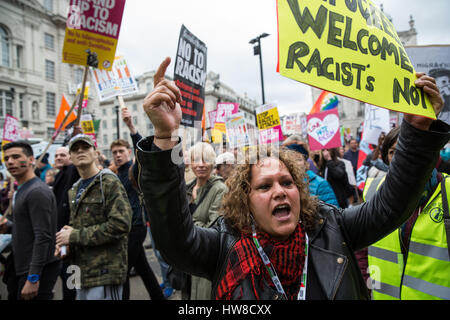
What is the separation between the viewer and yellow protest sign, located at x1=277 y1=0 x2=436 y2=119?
117 centimetres

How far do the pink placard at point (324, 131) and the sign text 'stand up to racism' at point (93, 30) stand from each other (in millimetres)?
4124

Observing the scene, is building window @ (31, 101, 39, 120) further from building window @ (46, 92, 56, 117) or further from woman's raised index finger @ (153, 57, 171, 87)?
woman's raised index finger @ (153, 57, 171, 87)

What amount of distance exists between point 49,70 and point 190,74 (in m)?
34.0

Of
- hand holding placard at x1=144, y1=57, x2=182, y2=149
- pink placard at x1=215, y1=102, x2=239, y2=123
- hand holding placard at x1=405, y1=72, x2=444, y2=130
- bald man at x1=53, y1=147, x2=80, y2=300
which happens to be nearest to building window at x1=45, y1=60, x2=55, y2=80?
pink placard at x1=215, y1=102, x2=239, y2=123

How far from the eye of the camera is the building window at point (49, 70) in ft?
99.0

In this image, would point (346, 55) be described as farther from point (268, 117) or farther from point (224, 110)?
point (224, 110)

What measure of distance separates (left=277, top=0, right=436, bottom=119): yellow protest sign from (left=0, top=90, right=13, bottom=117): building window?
109 feet

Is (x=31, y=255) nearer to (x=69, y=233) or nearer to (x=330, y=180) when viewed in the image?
(x=69, y=233)

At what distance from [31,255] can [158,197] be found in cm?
249

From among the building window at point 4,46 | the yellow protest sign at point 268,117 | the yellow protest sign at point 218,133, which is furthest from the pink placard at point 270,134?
the building window at point 4,46

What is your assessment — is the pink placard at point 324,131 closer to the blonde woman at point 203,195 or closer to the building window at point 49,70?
the blonde woman at point 203,195

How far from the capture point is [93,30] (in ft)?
10.4

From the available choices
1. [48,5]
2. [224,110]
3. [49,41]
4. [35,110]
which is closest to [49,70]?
[49,41]

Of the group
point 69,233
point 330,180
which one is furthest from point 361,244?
point 330,180
